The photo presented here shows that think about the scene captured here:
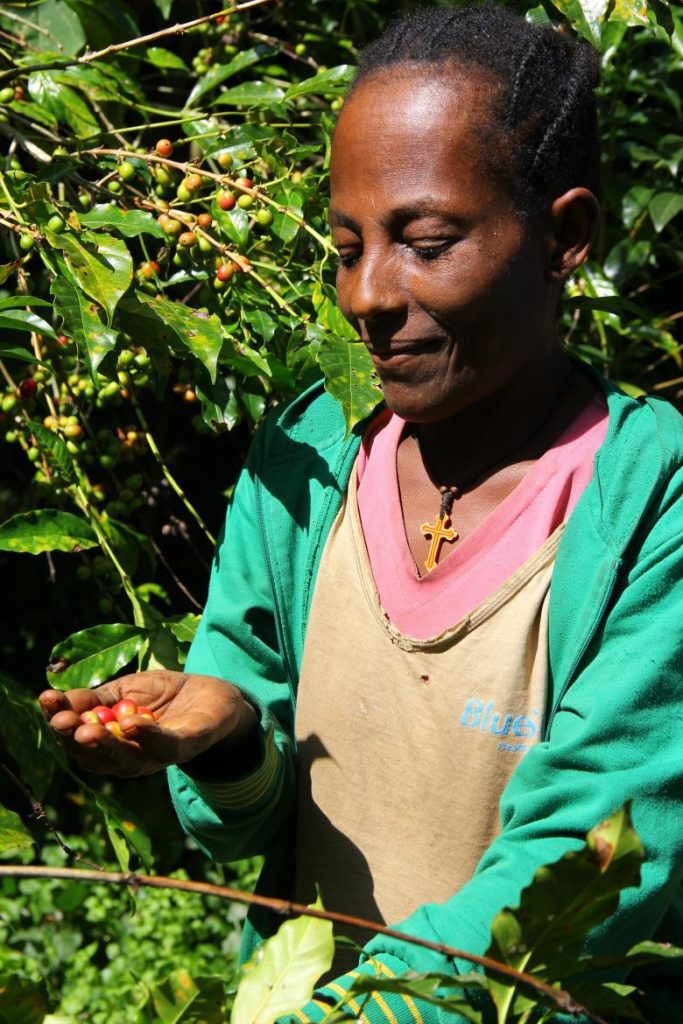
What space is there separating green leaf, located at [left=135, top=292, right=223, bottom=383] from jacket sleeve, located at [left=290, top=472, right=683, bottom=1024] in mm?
650

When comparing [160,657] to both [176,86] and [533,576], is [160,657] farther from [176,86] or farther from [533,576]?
[176,86]

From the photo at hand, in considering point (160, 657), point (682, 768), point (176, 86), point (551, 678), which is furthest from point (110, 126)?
point (682, 768)

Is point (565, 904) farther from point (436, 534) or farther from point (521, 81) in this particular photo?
point (521, 81)

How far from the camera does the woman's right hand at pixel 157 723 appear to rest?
4.46 ft

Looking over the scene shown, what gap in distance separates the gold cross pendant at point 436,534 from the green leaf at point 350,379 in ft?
0.54

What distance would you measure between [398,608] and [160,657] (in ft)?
1.77

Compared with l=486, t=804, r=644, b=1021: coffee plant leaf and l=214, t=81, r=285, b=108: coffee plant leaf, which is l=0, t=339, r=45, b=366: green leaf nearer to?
l=214, t=81, r=285, b=108: coffee plant leaf

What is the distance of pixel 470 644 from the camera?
1589 mm

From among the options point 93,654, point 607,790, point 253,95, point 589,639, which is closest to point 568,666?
point 589,639

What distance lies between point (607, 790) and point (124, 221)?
1050mm

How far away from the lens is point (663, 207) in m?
2.88

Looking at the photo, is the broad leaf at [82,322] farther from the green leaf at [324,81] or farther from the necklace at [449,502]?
the green leaf at [324,81]

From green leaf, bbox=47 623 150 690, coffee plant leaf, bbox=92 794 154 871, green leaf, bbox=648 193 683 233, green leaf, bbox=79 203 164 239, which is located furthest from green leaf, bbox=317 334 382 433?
green leaf, bbox=648 193 683 233

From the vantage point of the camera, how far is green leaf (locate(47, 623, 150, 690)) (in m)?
1.98
